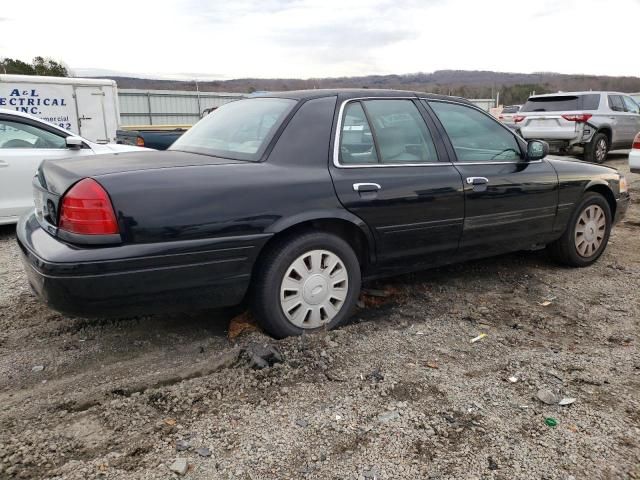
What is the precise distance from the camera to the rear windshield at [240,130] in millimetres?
3305

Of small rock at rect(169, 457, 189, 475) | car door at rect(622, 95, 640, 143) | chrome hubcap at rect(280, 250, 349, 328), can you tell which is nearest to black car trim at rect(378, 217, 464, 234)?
chrome hubcap at rect(280, 250, 349, 328)

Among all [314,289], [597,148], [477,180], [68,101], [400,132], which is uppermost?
[68,101]

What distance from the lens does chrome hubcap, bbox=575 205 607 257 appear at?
487 cm

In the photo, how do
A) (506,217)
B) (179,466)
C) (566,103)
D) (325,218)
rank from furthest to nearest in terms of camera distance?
(566,103) → (506,217) → (325,218) → (179,466)

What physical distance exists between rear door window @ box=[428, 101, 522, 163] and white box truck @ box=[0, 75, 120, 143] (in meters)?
10.3

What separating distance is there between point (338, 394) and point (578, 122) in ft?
39.0

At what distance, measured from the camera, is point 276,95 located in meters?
3.72

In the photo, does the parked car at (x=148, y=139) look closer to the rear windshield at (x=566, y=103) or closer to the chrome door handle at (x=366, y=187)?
the chrome door handle at (x=366, y=187)

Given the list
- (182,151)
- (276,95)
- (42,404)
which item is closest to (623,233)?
(276,95)

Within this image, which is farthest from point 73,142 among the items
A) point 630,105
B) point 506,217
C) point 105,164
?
point 630,105

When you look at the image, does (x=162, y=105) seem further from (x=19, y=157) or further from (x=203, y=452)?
(x=203, y=452)

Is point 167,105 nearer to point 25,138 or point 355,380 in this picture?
point 25,138

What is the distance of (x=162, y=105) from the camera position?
69.2 ft

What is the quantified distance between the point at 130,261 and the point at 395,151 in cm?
189
